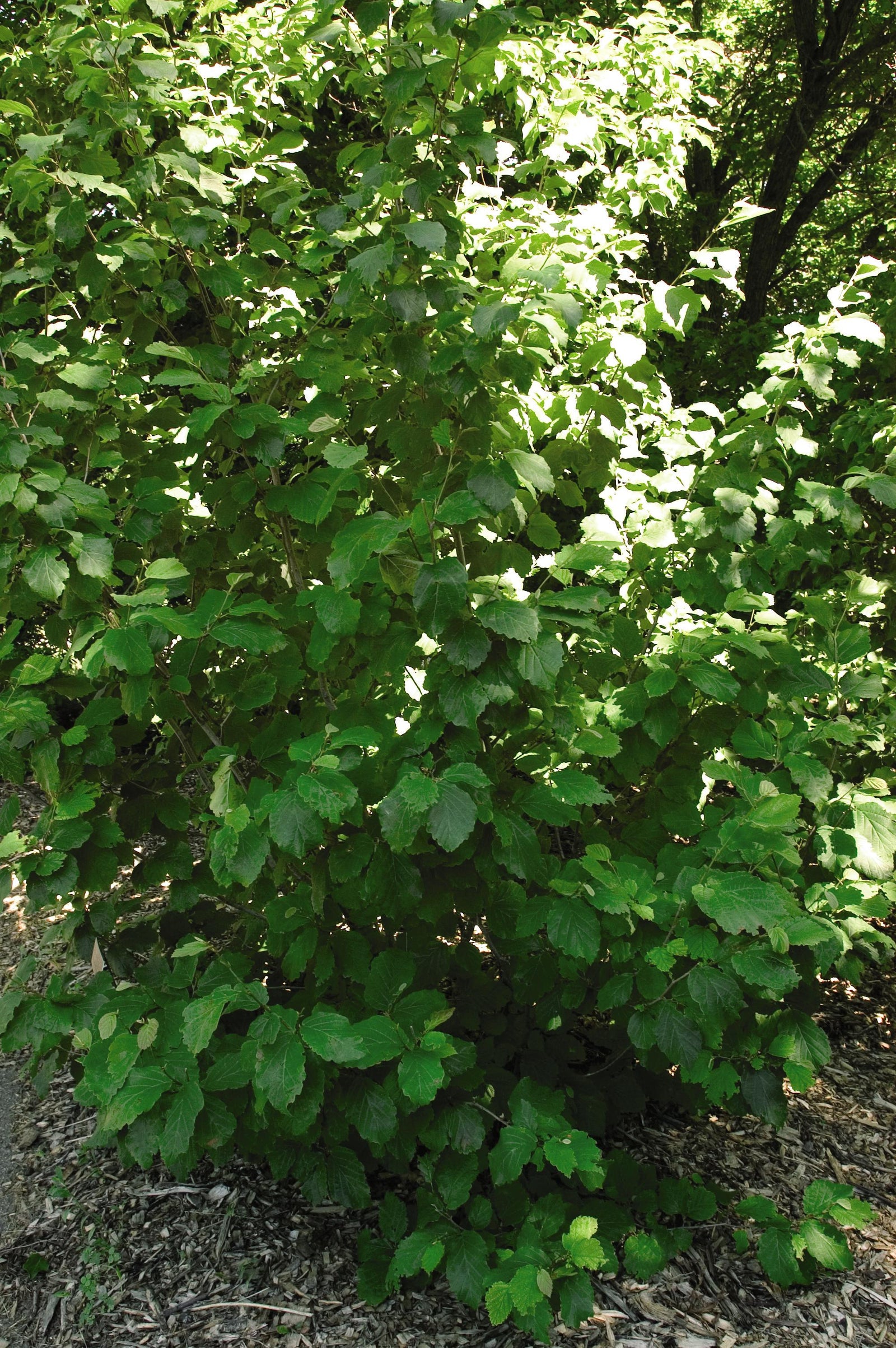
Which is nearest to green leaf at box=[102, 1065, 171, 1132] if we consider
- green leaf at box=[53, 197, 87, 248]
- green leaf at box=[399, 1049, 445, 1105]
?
green leaf at box=[399, 1049, 445, 1105]

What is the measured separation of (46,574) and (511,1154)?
4.83 feet

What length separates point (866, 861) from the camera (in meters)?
2.13

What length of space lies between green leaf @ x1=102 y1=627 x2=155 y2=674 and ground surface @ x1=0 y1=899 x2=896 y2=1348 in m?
1.61

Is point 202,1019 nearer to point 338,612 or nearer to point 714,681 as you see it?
point 338,612

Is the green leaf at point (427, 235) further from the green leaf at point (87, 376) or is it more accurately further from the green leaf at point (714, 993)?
the green leaf at point (714, 993)

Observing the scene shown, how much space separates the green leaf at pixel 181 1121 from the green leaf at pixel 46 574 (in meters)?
1.01

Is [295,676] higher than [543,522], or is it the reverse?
[543,522]

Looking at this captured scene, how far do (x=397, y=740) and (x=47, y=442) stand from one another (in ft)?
3.05

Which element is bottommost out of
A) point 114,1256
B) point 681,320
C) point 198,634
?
point 114,1256

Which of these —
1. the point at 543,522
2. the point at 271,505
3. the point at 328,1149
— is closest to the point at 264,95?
the point at 271,505

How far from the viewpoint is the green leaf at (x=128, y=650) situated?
177 cm

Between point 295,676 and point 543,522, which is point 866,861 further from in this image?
point 295,676

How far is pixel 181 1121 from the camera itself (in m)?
1.82

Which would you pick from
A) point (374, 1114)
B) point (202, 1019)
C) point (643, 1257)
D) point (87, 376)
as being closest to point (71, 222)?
point (87, 376)
